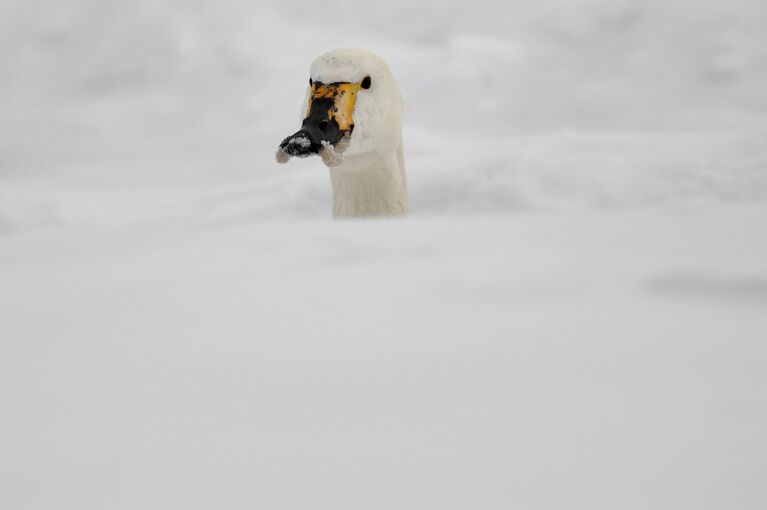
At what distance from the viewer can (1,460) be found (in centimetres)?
60

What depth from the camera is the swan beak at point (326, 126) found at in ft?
7.76

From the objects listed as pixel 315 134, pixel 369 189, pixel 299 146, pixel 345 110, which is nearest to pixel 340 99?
pixel 345 110

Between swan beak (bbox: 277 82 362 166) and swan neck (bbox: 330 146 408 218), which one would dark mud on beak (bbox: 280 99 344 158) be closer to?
swan beak (bbox: 277 82 362 166)

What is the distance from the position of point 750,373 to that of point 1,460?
60 cm

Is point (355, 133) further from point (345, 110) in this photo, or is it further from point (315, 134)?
point (315, 134)

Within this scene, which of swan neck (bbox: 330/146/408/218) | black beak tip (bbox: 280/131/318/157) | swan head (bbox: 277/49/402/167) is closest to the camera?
black beak tip (bbox: 280/131/318/157)

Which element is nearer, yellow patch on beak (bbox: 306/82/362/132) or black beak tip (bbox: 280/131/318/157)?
black beak tip (bbox: 280/131/318/157)

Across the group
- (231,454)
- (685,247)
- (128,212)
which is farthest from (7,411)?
(128,212)

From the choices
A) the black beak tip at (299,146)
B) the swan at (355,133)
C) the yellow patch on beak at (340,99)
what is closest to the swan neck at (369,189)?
the swan at (355,133)

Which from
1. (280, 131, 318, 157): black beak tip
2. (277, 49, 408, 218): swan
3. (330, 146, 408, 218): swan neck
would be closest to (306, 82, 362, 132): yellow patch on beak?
(277, 49, 408, 218): swan

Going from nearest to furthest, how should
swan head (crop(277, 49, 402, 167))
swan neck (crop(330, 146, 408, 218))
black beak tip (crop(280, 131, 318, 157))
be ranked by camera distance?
black beak tip (crop(280, 131, 318, 157))
swan head (crop(277, 49, 402, 167))
swan neck (crop(330, 146, 408, 218))

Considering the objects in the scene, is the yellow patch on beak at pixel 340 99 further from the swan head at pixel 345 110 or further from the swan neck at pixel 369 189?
the swan neck at pixel 369 189

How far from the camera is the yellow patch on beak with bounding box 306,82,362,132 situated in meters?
2.55

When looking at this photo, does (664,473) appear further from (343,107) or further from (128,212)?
(128,212)
